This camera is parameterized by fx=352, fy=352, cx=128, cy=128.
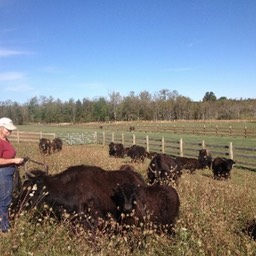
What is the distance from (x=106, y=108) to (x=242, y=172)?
96713mm

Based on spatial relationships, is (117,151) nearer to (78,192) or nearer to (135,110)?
(78,192)

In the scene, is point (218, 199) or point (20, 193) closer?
point (20, 193)

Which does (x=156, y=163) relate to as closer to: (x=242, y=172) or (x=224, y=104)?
(x=242, y=172)

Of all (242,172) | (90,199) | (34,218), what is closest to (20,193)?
(34,218)

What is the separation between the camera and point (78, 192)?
235 inches

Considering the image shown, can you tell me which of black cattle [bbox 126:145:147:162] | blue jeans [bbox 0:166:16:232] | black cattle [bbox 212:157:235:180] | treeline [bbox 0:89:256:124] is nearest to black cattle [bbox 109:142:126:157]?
black cattle [bbox 126:145:147:162]

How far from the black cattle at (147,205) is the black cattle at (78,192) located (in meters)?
0.24

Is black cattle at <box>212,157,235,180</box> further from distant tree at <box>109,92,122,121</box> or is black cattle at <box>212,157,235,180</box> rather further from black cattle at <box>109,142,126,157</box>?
distant tree at <box>109,92,122,121</box>

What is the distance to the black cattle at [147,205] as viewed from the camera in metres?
5.73

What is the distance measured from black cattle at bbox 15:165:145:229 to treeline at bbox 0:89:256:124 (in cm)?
9416

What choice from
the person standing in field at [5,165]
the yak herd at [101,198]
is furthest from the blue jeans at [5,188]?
the yak herd at [101,198]

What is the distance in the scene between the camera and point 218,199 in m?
7.62

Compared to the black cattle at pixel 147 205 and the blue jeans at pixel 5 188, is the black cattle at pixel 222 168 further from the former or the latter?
the blue jeans at pixel 5 188

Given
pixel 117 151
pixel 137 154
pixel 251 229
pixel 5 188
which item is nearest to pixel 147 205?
pixel 251 229
